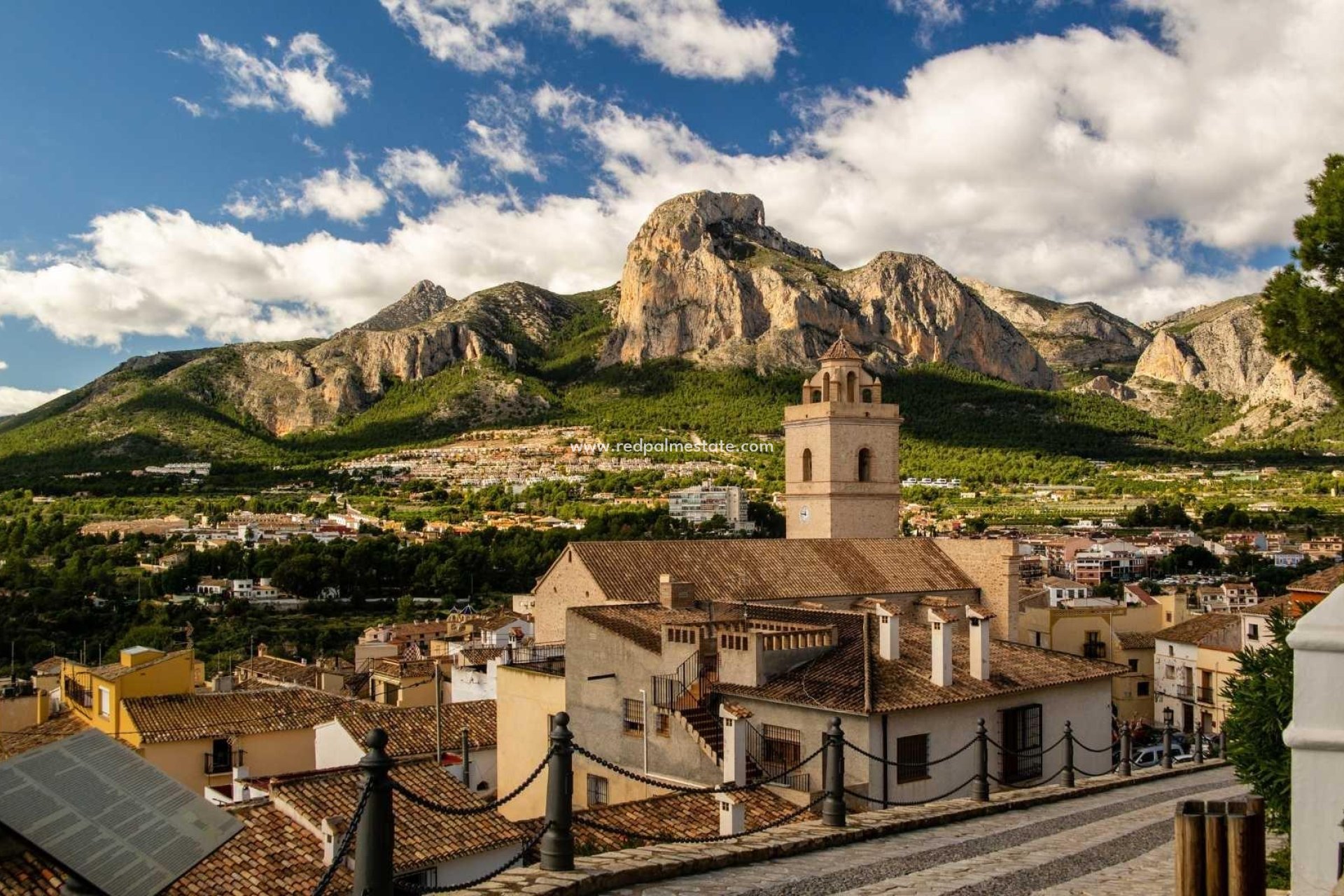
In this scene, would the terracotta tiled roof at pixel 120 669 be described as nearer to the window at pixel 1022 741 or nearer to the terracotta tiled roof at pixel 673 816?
the terracotta tiled roof at pixel 673 816

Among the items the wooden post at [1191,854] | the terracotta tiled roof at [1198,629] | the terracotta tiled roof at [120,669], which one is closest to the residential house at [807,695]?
the wooden post at [1191,854]

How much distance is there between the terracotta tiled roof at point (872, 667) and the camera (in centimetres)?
1304

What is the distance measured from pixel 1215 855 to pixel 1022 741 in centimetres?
1163

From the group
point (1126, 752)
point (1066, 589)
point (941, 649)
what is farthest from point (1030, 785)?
point (1066, 589)

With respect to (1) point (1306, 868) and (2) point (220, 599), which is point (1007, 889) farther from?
(2) point (220, 599)

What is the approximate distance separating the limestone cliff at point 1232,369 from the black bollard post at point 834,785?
4985 inches

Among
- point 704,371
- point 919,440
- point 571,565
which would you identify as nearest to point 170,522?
point 704,371

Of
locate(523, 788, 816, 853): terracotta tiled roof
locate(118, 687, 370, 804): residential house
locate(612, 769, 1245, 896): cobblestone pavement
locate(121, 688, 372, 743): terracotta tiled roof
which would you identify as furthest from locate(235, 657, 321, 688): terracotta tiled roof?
locate(612, 769, 1245, 896): cobblestone pavement

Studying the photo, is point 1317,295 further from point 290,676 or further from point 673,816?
point 290,676

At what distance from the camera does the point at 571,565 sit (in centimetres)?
2070

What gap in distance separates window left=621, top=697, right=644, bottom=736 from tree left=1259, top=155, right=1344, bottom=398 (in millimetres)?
9096

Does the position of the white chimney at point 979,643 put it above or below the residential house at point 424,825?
above

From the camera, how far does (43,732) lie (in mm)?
21719

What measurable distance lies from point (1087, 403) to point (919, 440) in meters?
27.7
